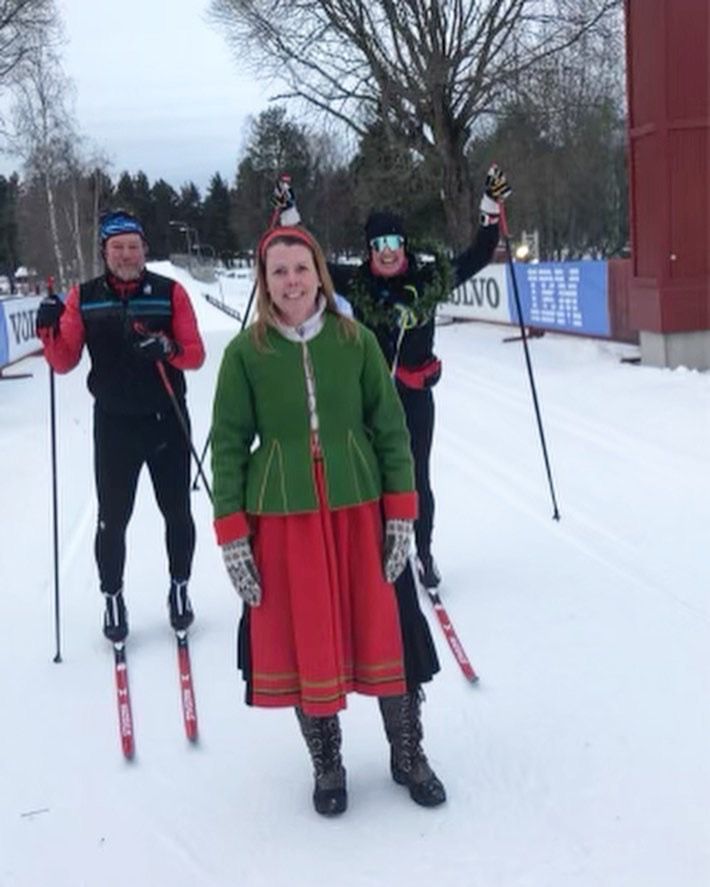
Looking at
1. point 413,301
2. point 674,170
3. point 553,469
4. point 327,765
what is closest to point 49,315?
point 413,301

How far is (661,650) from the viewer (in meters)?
4.11

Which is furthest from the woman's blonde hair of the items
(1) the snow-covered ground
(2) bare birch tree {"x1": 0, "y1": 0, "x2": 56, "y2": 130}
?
(2) bare birch tree {"x1": 0, "y1": 0, "x2": 56, "y2": 130}

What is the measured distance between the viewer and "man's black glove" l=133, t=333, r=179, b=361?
396 cm

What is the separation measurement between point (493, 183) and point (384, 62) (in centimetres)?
2040

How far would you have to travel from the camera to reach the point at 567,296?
1419 centimetres

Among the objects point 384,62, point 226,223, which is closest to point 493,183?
point 384,62

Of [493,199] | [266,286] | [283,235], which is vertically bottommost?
[266,286]

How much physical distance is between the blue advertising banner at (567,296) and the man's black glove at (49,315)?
1020 centimetres

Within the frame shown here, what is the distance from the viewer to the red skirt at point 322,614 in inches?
111

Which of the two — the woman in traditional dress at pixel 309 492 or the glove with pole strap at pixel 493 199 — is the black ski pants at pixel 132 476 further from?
the glove with pole strap at pixel 493 199

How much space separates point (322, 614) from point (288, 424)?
570 mm

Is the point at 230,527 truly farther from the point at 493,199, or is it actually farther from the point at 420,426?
the point at 493,199

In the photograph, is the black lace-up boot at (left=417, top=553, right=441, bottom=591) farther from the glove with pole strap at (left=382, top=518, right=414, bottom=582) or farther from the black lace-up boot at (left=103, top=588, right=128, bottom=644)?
the glove with pole strap at (left=382, top=518, right=414, bottom=582)

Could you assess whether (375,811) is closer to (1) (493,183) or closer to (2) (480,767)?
(2) (480,767)
